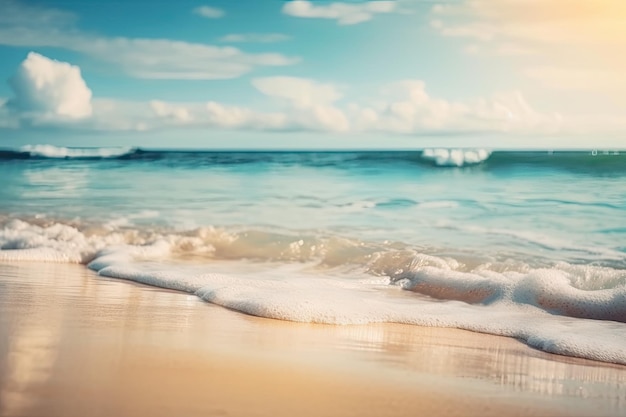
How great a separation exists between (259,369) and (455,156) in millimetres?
9287

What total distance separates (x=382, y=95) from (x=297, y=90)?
Result: 1145 mm

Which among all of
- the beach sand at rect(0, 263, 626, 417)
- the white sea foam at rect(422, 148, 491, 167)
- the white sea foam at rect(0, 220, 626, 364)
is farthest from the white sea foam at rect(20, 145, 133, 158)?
the beach sand at rect(0, 263, 626, 417)

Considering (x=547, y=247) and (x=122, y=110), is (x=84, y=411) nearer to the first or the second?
(x=547, y=247)

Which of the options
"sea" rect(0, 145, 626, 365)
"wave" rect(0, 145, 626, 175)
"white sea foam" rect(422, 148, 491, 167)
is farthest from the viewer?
"white sea foam" rect(422, 148, 491, 167)

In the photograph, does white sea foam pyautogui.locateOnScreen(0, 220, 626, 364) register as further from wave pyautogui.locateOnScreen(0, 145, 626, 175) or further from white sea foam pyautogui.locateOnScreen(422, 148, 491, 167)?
white sea foam pyautogui.locateOnScreen(422, 148, 491, 167)

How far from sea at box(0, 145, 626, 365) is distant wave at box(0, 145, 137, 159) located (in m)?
0.03

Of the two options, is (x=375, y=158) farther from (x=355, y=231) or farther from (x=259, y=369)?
(x=259, y=369)

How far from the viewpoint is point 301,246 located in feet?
22.0

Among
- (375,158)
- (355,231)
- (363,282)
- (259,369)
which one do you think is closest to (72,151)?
(375,158)

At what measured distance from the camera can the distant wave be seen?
1112 centimetres

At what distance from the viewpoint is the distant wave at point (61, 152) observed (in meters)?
11.1

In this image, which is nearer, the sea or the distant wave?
the sea

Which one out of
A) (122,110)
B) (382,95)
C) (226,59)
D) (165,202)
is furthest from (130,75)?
(382,95)

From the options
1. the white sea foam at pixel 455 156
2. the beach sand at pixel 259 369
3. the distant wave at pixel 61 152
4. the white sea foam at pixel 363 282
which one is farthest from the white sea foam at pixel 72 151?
the beach sand at pixel 259 369
